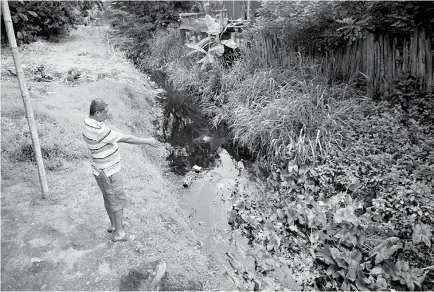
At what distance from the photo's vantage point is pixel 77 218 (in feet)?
13.5

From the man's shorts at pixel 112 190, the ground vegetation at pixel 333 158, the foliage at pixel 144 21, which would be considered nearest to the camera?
the man's shorts at pixel 112 190

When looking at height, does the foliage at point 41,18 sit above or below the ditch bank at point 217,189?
above

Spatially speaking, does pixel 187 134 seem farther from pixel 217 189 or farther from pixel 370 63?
pixel 370 63

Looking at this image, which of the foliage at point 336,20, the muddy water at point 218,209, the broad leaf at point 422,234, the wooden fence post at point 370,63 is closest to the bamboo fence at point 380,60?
the wooden fence post at point 370,63

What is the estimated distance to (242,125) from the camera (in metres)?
7.44

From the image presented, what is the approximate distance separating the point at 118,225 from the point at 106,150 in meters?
0.91

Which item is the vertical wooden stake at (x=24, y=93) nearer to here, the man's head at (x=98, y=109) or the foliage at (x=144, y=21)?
the man's head at (x=98, y=109)

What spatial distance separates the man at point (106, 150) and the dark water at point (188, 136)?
317 centimetres

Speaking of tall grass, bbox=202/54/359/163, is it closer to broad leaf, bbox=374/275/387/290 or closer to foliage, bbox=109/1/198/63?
broad leaf, bbox=374/275/387/290

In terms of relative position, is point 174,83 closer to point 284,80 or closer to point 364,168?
point 284,80

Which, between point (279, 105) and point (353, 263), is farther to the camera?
point (279, 105)

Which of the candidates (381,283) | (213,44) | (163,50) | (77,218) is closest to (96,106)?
(77,218)

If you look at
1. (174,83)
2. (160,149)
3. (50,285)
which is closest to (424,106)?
(160,149)

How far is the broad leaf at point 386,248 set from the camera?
3670mm
